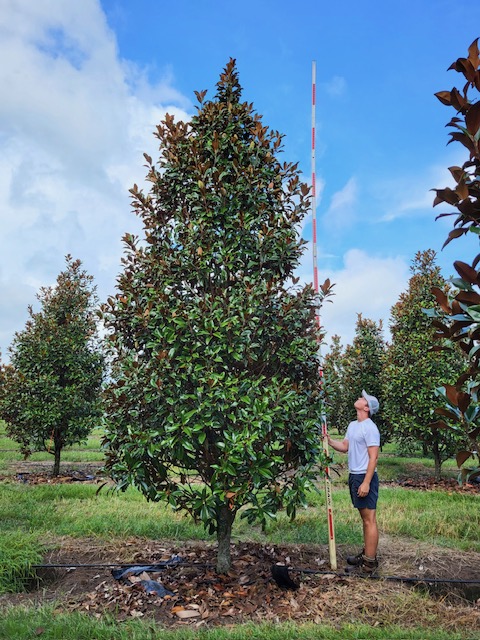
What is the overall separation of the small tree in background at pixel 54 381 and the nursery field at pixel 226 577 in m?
3.91

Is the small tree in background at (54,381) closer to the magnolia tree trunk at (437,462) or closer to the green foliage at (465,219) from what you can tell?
the magnolia tree trunk at (437,462)

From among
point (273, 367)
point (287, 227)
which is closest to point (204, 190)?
point (287, 227)

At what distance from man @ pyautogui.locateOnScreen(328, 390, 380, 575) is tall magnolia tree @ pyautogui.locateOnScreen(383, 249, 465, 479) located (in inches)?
280

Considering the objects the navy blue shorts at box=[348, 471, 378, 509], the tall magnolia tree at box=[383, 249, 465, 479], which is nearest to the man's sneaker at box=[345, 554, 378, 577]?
the navy blue shorts at box=[348, 471, 378, 509]

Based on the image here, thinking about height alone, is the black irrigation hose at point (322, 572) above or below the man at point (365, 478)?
below

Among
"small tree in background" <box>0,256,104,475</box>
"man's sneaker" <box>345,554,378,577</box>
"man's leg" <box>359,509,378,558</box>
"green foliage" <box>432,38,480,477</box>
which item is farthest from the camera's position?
"small tree in background" <box>0,256,104,475</box>

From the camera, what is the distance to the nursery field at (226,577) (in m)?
4.51

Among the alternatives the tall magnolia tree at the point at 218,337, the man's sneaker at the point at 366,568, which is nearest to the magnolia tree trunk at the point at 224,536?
the tall magnolia tree at the point at 218,337

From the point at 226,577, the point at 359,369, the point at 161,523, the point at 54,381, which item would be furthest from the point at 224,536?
the point at 359,369

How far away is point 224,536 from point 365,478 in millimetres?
1764

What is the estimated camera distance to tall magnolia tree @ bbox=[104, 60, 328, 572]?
5.01 m

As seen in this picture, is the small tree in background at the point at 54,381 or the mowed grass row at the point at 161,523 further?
the small tree in background at the point at 54,381

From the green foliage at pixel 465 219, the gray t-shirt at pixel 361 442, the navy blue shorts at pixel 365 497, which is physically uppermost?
the green foliage at pixel 465 219

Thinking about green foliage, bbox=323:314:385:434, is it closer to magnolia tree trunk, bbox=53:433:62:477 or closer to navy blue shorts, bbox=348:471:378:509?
magnolia tree trunk, bbox=53:433:62:477
